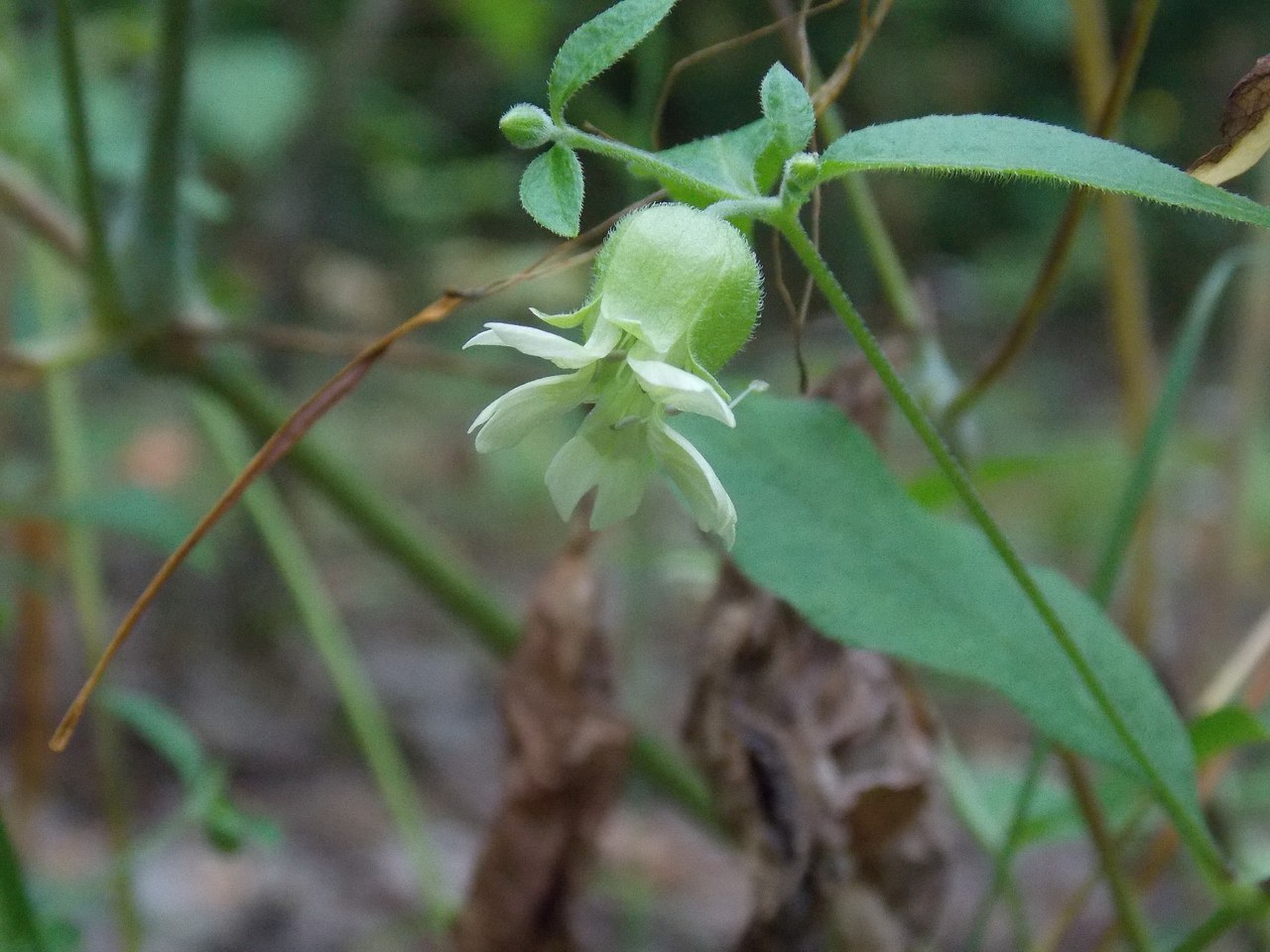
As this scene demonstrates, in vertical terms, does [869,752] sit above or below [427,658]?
above

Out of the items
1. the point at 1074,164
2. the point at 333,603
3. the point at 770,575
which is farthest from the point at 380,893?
the point at 1074,164

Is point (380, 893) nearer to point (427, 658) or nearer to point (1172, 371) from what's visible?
point (427, 658)

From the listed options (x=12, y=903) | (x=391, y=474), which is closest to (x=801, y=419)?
(x=12, y=903)

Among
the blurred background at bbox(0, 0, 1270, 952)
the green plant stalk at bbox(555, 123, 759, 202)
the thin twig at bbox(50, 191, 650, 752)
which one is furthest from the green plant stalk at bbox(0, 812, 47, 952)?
the green plant stalk at bbox(555, 123, 759, 202)

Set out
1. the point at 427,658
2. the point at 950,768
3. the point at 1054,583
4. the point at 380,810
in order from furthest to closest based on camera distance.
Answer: the point at 427,658, the point at 380,810, the point at 950,768, the point at 1054,583

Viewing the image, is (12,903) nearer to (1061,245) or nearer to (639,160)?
(639,160)
